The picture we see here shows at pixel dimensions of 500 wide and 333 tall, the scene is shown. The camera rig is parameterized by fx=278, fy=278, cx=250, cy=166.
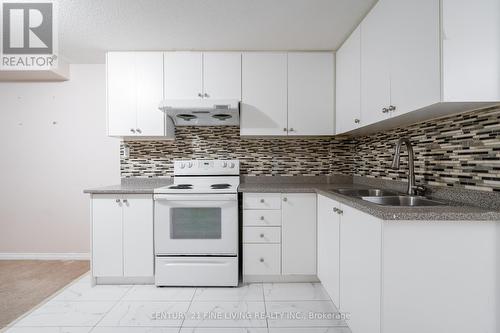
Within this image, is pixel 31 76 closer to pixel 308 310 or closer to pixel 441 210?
pixel 308 310

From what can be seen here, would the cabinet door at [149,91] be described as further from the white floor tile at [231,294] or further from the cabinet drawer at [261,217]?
the white floor tile at [231,294]

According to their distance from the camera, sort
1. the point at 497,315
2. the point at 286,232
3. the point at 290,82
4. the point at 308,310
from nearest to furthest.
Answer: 1. the point at 497,315
2. the point at 308,310
3. the point at 286,232
4. the point at 290,82

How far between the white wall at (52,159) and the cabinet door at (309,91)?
197cm

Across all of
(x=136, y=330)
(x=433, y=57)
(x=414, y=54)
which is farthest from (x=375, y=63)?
(x=136, y=330)

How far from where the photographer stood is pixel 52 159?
3125 mm

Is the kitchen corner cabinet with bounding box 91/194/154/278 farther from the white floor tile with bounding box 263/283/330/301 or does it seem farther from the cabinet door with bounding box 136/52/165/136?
the white floor tile with bounding box 263/283/330/301

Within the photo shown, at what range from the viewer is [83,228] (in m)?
3.13

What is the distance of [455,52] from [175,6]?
1.68 meters

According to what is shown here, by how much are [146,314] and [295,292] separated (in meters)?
1.14

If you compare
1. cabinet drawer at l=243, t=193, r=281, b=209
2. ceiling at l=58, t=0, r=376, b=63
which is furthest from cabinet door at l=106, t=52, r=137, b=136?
cabinet drawer at l=243, t=193, r=281, b=209

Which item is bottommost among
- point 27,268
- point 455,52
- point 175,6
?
point 27,268

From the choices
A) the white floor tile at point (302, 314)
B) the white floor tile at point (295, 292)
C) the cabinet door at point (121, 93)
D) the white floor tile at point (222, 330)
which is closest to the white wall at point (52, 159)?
the cabinet door at point (121, 93)

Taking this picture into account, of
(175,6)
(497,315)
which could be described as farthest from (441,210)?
(175,6)

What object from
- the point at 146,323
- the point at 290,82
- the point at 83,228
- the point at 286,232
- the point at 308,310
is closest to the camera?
the point at 146,323
